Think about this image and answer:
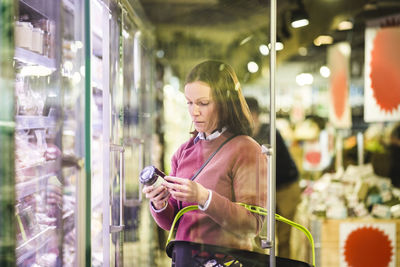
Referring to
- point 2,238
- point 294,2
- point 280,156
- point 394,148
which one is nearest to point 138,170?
point 2,238

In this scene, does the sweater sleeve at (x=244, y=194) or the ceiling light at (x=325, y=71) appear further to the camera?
the ceiling light at (x=325, y=71)

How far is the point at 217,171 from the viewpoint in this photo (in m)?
2.10

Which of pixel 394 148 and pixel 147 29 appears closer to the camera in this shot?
pixel 147 29

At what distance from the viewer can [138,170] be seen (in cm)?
226

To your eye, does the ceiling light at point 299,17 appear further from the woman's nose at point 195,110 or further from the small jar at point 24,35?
the small jar at point 24,35

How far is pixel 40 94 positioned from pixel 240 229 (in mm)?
1120

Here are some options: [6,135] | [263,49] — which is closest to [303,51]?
[263,49]

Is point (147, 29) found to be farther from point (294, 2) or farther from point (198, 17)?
point (294, 2)

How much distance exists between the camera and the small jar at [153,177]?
2.14m

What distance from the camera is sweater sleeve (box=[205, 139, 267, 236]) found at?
6.90 feet

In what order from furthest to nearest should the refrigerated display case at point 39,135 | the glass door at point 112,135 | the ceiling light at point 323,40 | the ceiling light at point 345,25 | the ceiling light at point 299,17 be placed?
the ceiling light at point 323,40 → the ceiling light at point 345,25 → the ceiling light at point 299,17 → the glass door at point 112,135 → the refrigerated display case at point 39,135

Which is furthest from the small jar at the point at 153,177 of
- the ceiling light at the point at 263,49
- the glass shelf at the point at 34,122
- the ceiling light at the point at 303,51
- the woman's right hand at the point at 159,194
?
the ceiling light at the point at 303,51

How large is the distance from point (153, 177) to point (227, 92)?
52cm

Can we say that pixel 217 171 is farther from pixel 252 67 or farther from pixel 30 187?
pixel 30 187
